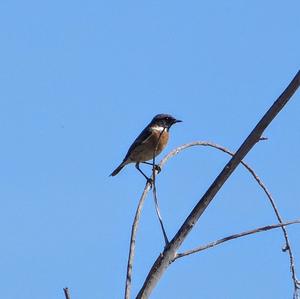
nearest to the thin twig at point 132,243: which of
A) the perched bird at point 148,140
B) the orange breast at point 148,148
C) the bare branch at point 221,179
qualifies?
the bare branch at point 221,179

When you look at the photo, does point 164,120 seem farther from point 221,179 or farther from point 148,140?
point 221,179

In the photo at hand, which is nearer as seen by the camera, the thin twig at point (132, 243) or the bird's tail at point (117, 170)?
the thin twig at point (132, 243)

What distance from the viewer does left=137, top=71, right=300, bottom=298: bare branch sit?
270 cm

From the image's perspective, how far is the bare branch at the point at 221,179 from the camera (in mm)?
2699

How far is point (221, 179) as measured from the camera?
279 centimetres

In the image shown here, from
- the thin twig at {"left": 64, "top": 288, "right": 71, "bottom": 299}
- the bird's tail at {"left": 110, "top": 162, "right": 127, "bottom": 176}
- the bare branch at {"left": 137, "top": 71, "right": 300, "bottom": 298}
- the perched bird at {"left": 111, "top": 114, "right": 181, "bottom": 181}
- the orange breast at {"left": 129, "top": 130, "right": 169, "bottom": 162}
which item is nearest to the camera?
the thin twig at {"left": 64, "top": 288, "right": 71, "bottom": 299}

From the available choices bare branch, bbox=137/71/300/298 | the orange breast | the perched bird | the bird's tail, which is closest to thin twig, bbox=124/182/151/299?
bare branch, bbox=137/71/300/298

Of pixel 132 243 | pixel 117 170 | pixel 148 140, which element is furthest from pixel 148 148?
pixel 132 243

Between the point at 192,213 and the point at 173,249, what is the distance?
170 mm

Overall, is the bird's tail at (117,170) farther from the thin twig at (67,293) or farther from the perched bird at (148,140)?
the thin twig at (67,293)

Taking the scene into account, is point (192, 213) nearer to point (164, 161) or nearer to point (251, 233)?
point (251, 233)

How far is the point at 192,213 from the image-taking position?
2732 millimetres

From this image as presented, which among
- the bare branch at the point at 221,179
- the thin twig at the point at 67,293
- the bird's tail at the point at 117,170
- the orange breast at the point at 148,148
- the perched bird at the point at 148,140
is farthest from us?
the bird's tail at the point at 117,170

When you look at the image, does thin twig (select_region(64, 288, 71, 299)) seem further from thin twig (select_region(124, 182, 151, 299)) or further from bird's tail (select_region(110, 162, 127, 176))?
bird's tail (select_region(110, 162, 127, 176))
